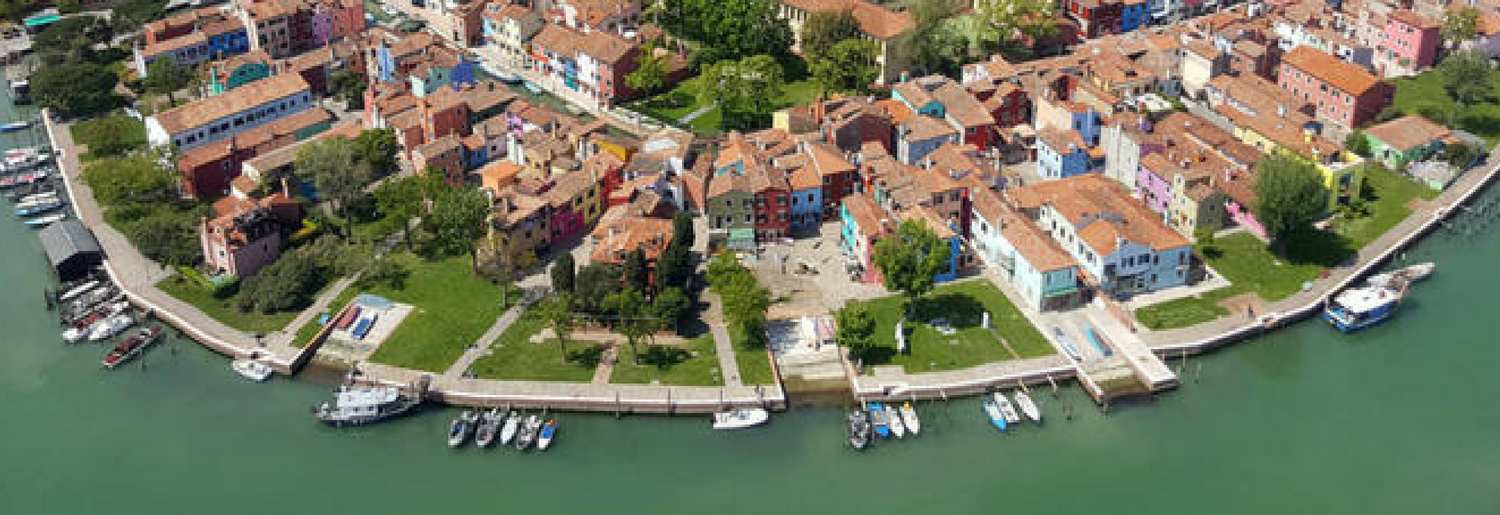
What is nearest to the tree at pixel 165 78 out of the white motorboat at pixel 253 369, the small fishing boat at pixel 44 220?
the small fishing boat at pixel 44 220

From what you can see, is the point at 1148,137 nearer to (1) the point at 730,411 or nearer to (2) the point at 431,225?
(1) the point at 730,411

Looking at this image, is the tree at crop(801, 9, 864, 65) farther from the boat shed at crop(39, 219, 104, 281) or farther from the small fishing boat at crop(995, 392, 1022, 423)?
the boat shed at crop(39, 219, 104, 281)

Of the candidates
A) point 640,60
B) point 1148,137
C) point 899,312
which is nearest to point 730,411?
point 899,312

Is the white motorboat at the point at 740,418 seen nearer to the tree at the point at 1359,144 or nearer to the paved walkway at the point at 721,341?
the paved walkway at the point at 721,341

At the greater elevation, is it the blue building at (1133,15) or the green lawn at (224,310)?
the blue building at (1133,15)

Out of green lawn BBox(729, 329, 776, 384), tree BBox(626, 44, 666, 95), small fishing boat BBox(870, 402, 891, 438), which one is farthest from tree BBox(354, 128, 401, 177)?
small fishing boat BBox(870, 402, 891, 438)

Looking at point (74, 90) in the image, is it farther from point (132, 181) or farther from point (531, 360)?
point (531, 360)

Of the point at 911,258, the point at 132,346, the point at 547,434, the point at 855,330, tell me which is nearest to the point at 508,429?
the point at 547,434
